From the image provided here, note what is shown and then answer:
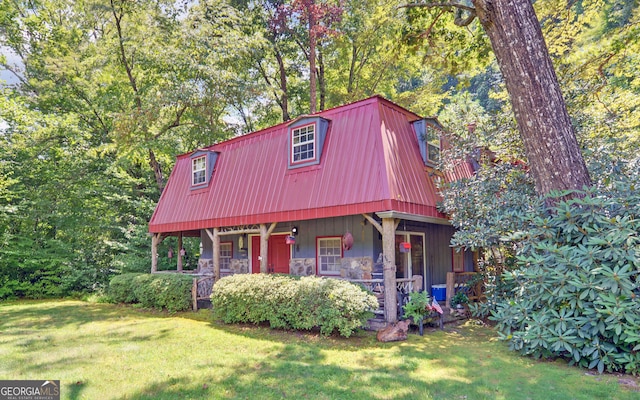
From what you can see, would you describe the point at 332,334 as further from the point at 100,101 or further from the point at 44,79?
the point at 44,79

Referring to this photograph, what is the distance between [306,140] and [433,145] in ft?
10.6

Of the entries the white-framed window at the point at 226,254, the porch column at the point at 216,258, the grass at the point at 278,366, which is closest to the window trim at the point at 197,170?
the porch column at the point at 216,258

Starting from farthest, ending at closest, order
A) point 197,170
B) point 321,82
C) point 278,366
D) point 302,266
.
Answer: point 321,82 → point 197,170 → point 302,266 → point 278,366

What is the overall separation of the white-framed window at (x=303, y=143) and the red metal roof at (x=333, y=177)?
0.98ft

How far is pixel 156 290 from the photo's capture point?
444 inches

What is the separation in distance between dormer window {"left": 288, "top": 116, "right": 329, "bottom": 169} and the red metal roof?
15 centimetres

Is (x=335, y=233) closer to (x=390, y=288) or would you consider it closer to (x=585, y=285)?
(x=390, y=288)

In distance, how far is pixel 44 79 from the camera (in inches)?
673

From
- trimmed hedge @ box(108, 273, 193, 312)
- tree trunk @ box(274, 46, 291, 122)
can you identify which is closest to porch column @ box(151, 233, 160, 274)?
trimmed hedge @ box(108, 273, 193, 312)

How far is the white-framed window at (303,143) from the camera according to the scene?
9.67 metres

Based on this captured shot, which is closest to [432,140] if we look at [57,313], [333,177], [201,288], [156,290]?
[333,177]

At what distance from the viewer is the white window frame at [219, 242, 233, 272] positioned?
13.2 m

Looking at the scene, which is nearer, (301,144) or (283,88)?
(301,144)

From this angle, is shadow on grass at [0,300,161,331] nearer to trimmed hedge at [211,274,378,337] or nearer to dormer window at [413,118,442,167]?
trimmed hedge at [211,274,378,337]
